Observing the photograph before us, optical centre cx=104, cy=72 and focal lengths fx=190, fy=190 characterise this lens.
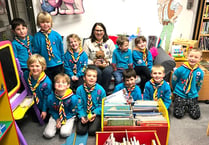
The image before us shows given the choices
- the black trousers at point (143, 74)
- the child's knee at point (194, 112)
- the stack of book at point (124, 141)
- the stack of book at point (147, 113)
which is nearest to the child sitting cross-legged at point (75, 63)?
the black trousers at point (143, 74)

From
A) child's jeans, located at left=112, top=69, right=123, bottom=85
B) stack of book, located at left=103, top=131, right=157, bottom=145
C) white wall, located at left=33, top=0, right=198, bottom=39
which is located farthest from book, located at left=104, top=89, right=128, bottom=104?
white wall, located at left=33, top=0, right=198, bottom=39

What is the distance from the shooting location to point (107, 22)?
3.77 metres

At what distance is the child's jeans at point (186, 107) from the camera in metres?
2.67

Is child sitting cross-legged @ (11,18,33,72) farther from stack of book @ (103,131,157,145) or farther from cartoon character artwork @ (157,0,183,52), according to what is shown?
cartoon character artwork @ (157,0,183,52)

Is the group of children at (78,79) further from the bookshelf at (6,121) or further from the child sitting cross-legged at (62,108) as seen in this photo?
the bookshelf at (6,121)

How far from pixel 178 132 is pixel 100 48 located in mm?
1718

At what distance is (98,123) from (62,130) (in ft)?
A: 1.47

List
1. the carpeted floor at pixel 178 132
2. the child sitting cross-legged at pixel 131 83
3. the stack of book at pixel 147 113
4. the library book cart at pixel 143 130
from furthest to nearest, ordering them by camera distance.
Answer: the child sitting cross-legged at pixel 131 83
the carpeted floor at pixel 178 132
the stack of book at pixel 147 113
the library book cart at pixel 143 130

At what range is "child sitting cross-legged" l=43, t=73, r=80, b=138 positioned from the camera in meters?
2.28

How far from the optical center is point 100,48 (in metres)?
→ 3.17

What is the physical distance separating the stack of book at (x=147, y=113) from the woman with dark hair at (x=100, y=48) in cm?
96

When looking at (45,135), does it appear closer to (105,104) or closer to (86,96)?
(86,96)

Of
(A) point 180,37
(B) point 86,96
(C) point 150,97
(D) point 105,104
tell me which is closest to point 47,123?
(B) point 86,96

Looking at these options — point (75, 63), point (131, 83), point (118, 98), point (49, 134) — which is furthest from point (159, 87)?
point (49, 134)
